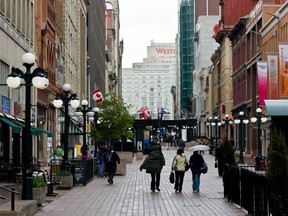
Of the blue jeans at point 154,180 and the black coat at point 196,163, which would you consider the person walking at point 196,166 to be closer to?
the black coat at point 196,163

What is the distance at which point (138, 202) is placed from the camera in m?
24.9

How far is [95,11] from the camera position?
123 m

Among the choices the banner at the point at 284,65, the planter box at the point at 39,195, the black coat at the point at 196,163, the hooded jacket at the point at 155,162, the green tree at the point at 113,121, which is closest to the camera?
the planter box at the point at 39,195

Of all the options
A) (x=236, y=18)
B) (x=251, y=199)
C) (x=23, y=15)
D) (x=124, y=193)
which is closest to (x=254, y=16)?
(x=236, y=18)

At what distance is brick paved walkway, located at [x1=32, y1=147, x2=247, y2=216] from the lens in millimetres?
21453

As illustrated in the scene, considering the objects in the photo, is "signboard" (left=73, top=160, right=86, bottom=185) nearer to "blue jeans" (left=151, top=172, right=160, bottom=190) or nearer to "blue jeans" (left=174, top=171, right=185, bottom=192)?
"blue jeans" (left=151, top=172, right=160, bottom=190)

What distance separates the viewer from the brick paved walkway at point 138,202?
845 inches

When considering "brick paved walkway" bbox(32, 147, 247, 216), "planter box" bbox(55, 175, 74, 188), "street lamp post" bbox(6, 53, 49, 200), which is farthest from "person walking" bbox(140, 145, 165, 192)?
"street lamp post" bbox(6, 53, 49, 200)

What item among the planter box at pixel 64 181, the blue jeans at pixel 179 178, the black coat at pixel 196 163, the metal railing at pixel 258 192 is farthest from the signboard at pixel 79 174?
the metal railing at pixel 258 192

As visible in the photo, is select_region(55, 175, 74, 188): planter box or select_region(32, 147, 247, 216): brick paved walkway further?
select_region(55, 175, 74, 188): planter box

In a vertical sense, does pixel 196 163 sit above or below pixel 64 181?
above

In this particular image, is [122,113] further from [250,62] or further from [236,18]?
[236,18]

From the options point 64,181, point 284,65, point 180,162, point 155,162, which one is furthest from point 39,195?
point 284,65

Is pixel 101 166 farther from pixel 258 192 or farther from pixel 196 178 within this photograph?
pixel 258 192
